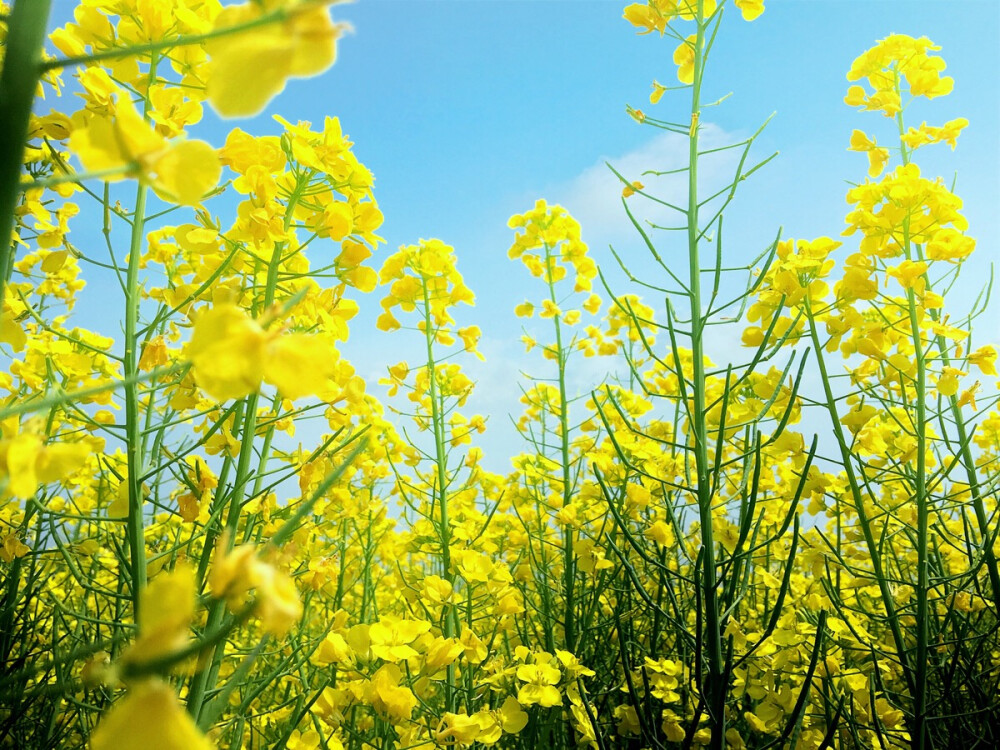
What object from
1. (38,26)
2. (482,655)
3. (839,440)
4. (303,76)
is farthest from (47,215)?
(839,440)

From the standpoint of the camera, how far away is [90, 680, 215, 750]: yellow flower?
0.28 meters

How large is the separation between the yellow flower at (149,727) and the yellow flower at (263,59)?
29 centimetres

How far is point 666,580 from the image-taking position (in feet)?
4.07

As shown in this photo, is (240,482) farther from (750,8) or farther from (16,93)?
(750,8)

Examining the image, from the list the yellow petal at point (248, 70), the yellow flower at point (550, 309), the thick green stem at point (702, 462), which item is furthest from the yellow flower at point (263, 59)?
the yellow flower at point (550, 309)

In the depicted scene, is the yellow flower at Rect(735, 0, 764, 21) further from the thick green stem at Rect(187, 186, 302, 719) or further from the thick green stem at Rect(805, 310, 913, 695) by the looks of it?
the thick green stem at Rect(187, 186, 302, 719)

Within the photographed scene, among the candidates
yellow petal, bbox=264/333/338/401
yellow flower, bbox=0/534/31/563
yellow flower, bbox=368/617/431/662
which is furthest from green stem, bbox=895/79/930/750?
yellow flower, bbox=0/534/31/563

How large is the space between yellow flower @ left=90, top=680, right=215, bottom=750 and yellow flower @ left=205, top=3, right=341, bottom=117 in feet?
0.95

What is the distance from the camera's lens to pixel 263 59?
35 cm

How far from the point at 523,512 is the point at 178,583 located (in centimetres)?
230

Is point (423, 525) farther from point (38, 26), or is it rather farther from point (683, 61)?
point (38, 26)

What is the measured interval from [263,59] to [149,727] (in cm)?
33

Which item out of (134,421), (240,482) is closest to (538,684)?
(240,482)

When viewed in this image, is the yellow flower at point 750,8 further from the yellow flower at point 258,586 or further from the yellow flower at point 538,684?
the yellow flower at point 258,586
